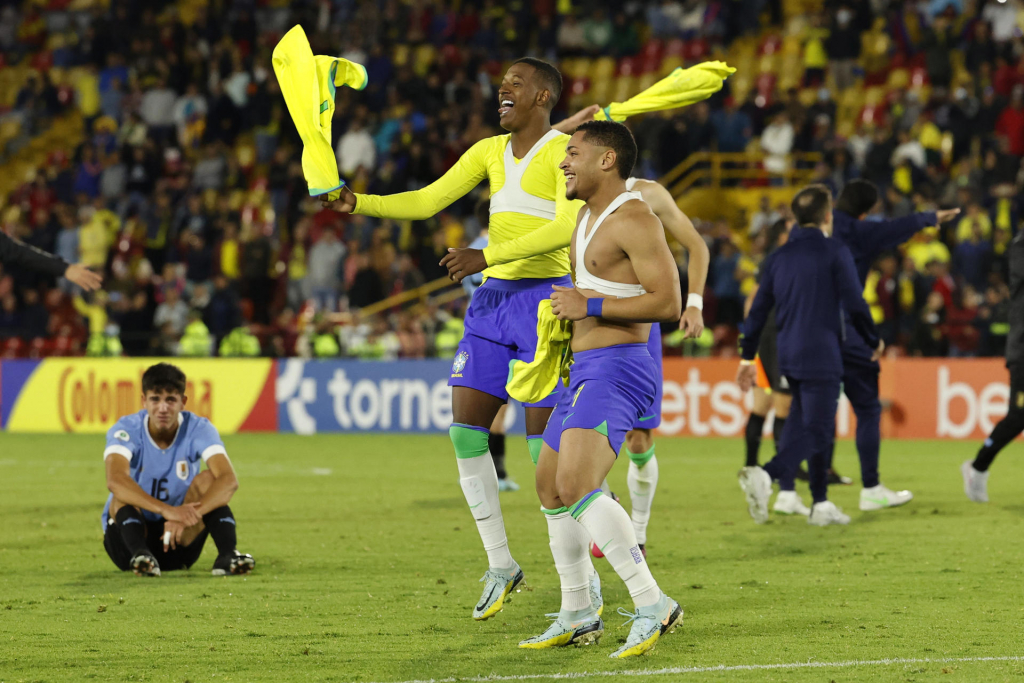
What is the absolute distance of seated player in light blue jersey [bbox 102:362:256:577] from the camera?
7094mm

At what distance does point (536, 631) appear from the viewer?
227 inches

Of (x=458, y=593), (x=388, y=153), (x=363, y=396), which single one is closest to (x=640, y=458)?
(x=458, y=593)

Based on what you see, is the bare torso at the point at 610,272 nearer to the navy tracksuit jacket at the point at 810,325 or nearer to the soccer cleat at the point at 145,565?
the soccer cleat at the point at 145,565

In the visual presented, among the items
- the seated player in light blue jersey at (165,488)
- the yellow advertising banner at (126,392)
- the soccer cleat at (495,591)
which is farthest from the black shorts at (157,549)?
the yellow advertising banner at (126,392)

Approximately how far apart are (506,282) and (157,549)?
2.59 meters

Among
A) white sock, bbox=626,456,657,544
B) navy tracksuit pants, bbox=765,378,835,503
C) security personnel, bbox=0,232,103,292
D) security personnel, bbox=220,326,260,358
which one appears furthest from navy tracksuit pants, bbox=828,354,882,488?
security personnel, bbox=220,326,260,358

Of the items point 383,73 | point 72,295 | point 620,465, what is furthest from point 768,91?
point 72,295

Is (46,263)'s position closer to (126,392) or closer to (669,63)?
(126,392)

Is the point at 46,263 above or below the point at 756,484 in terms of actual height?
above

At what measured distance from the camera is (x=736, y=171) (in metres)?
21.2

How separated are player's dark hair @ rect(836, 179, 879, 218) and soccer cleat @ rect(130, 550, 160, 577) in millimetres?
5543

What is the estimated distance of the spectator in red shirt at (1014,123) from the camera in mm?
19844

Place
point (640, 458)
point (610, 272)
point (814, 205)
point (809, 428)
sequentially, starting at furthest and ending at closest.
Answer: point (814, 205) < point (809, 428) < point (640, 458) < point (610, 272)

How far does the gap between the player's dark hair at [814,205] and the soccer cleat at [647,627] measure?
4477 millimetres
